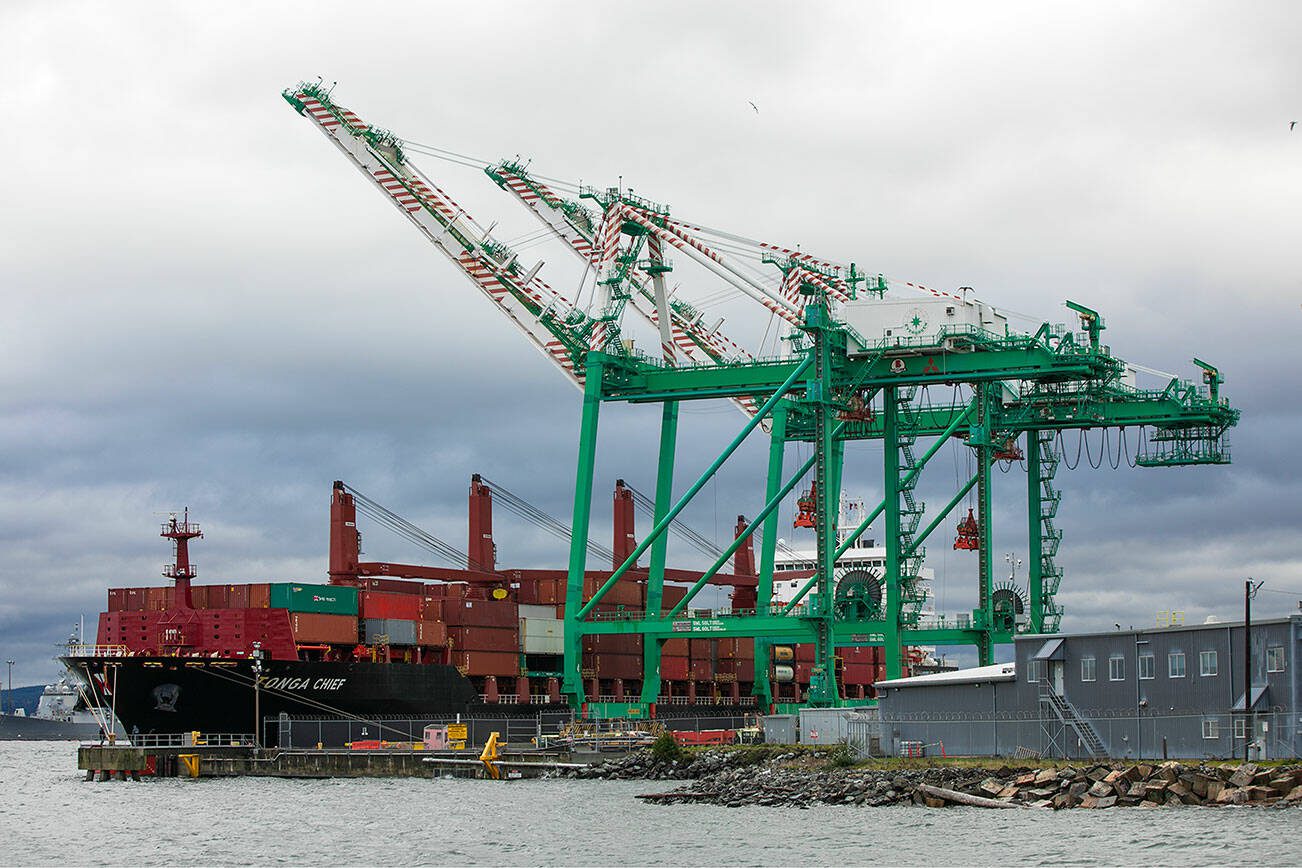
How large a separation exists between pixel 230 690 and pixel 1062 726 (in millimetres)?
26809

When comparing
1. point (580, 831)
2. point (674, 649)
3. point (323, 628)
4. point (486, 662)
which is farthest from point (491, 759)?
point (674, 649)

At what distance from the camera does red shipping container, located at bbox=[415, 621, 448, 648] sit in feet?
201

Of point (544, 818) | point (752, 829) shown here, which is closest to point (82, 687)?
point (544, 818)

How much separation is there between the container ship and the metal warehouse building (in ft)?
53.9

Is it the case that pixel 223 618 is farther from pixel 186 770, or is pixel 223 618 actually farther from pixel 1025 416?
pixel 1025 416

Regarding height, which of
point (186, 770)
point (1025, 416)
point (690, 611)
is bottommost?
point (186, 770)

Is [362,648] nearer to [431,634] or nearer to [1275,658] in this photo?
[431,634]

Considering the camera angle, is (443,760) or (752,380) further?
(752,380)

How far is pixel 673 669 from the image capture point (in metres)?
70.8

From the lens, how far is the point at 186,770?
181 ft

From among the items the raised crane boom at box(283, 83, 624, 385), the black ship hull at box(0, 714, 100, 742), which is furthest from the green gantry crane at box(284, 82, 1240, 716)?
the black ship hull at box(0, 714, 100, 742)

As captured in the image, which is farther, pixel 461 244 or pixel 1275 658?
pixel 461 244

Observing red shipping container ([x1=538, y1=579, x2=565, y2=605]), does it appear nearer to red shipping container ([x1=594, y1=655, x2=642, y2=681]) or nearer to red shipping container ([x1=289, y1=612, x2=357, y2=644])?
red shipping container ([x1=594, y1=655, x2=642, y2=681])

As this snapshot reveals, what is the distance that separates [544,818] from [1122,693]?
44.5 ft
